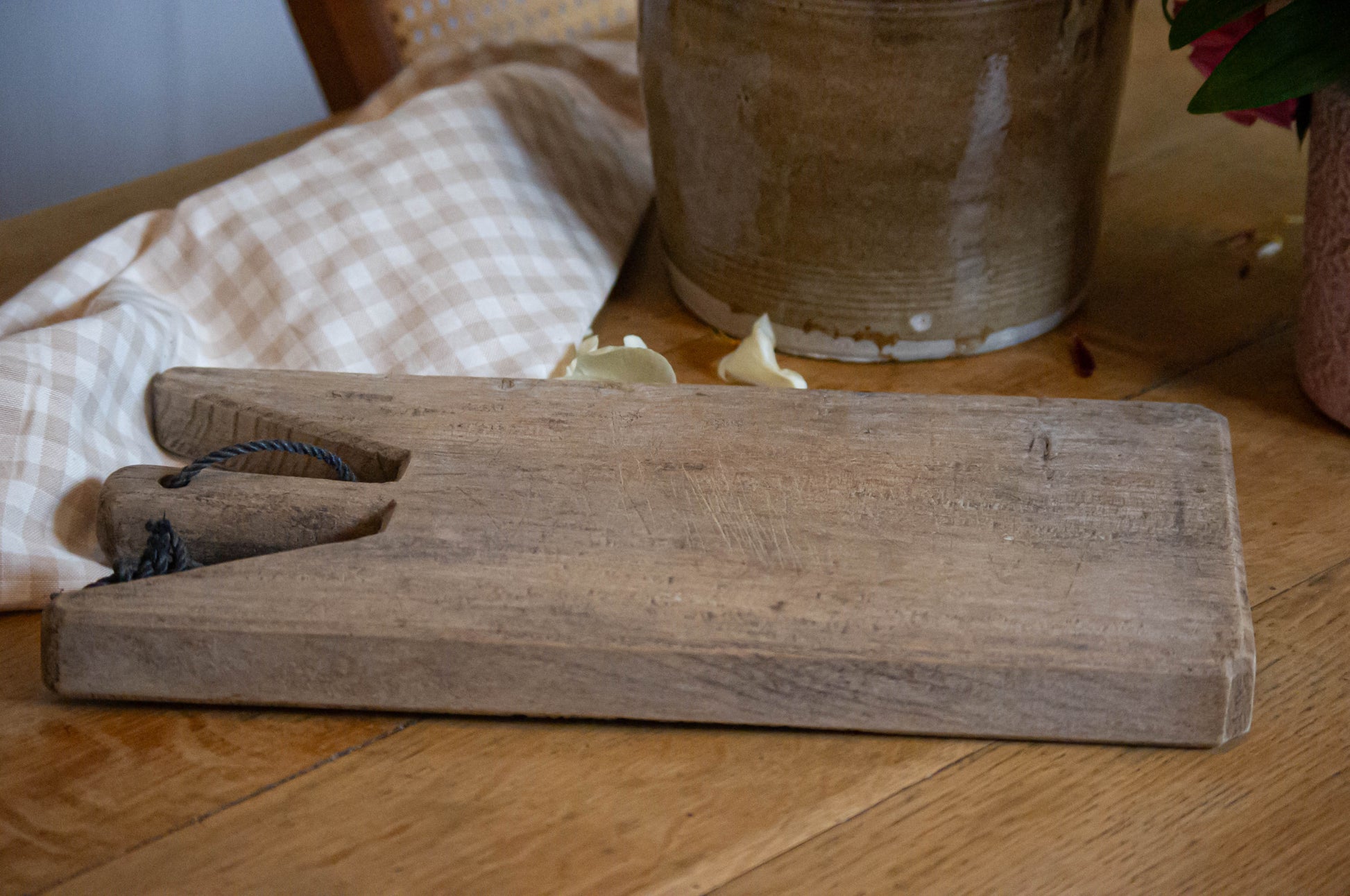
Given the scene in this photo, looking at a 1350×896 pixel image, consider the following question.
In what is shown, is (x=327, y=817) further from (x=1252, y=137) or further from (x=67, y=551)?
(x=1252, y=137)

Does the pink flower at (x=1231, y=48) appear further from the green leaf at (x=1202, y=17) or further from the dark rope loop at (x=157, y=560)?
the dark rope loop at (x=157, y=560)

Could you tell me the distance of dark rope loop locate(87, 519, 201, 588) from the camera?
441mm

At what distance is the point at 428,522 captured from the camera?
17.9 inches

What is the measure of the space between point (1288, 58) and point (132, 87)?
82.8 inches

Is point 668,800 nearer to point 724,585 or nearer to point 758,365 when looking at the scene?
point 724,585

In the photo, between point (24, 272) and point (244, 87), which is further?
point (244, 87)

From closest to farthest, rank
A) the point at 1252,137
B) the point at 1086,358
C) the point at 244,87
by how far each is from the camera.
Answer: the point at 1086,358 < the point at 1252,137 < the point at 244,87

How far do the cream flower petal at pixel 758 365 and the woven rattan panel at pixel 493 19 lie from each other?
404 mm

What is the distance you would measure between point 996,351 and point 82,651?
480mm

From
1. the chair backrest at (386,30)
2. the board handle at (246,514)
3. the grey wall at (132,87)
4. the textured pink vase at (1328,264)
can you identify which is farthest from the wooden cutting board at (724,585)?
the grey wall at (132,87)

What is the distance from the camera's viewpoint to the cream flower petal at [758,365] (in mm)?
616

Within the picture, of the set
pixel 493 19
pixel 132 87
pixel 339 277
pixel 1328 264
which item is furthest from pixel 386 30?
pixel 132 87

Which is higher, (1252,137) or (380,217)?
(380,217)

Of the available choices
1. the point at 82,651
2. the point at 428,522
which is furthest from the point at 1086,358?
the point at 82,651
